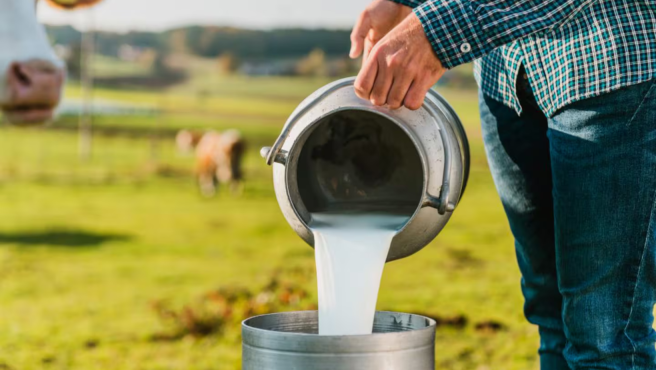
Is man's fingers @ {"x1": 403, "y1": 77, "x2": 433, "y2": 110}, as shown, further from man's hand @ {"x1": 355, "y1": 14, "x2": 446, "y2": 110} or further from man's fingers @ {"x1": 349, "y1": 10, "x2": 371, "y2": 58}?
man's fingers @ {"x1": 349, "y1": 10, "x2": 371, "y2": 58}

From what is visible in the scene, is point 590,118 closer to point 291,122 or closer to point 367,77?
point 367,77

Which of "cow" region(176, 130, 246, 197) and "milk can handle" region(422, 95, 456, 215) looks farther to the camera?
"cow" region(176, 130, 246, 197)

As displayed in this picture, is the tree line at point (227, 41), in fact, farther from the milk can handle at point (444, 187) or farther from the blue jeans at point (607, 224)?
the blue jeans at point (607, 224)

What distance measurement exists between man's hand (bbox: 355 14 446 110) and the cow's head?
93 cm

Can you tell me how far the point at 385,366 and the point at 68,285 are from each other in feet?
15.9

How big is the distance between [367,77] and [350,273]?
0.31 m

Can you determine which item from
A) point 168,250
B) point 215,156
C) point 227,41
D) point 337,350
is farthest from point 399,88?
point 227,41

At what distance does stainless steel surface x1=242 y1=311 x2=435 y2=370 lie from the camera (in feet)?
3.66

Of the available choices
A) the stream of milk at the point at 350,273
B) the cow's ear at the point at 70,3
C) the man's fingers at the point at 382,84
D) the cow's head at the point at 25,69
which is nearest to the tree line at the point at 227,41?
the cow's ear at the point at 70,3

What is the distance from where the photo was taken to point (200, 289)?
5141 mm

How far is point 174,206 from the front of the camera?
328 inches

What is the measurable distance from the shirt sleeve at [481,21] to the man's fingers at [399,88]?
0.18ft

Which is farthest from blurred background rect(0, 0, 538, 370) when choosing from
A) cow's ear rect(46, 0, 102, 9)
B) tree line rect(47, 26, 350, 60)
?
cow's ear rect(46, 0, 102, 9)

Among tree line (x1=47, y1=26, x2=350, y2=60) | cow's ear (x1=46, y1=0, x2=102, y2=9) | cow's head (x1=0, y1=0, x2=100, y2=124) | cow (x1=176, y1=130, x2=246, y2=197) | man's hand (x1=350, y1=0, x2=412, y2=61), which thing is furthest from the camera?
cow (x1=176, y1=130, x2=246, y2=197)
